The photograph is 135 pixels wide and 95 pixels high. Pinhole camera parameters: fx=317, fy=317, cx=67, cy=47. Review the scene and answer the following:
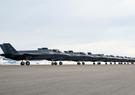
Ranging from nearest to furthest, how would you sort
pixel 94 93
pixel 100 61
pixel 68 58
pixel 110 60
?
pixel 94 93 → pixel 68 58 → pixel 100 61 → pixel 110 60

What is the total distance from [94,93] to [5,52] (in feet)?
201

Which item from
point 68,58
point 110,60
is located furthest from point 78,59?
point 110,60

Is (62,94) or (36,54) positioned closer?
(62,94)

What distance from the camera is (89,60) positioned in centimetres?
10369

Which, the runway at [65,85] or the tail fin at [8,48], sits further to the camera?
the tail fin at [8,48]

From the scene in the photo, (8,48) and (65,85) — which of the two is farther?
(8,48)

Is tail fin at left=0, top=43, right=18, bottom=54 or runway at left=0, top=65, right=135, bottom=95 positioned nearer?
runway at left=0, top=65, right=135, bottom=95

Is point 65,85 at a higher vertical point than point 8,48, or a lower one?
lower

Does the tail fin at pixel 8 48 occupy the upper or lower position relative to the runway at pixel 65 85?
upper

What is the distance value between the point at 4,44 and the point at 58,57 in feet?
43.2

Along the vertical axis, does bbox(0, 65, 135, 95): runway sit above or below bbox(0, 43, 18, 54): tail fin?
below

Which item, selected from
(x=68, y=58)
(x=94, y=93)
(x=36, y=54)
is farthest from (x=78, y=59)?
(x=94, y=93)

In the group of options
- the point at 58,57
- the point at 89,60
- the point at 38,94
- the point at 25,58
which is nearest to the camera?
the point at 38,94

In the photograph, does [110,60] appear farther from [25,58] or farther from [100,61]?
[25,58]
